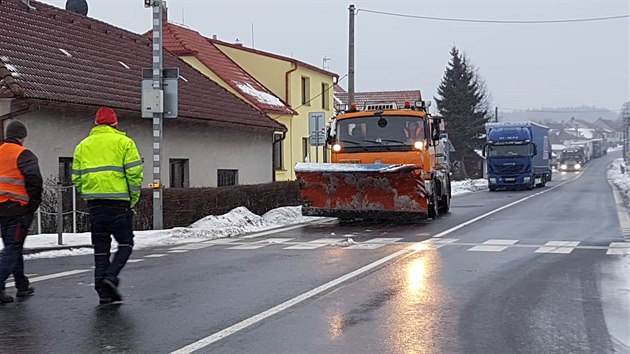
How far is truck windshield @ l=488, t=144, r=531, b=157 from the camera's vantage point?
41.8 meters

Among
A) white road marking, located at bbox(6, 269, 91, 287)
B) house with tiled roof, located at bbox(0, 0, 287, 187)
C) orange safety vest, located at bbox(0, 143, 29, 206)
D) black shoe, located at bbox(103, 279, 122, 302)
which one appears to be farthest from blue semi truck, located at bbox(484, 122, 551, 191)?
orange safety vest, located at bbox(0, 143, 29, 206)

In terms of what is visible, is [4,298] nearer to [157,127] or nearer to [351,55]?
[157,127]

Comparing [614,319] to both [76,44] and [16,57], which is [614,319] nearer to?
[16,57]

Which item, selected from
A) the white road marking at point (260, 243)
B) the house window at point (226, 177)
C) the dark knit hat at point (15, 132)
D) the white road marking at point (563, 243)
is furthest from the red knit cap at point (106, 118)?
the house window at point (226, 177)

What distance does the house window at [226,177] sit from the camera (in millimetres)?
25188

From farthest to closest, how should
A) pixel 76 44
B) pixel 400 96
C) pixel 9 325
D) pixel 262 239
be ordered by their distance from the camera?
pixel 400 96 < pixel 76 44 < pixel 262 239 < pixel 9 325

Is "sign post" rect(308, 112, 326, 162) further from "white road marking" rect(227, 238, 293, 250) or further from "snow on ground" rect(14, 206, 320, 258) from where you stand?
"white road marking" rect(227, 238, 293, 250)

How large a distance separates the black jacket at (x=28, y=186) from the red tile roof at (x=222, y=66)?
23238mm

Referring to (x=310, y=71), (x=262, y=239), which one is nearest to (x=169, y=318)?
(x=262, y=239)

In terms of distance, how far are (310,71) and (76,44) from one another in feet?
60.0

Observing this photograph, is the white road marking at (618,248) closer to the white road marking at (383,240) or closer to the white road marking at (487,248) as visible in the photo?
the white road marking at (487,248)

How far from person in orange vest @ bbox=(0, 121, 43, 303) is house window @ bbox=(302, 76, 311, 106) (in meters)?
30.5

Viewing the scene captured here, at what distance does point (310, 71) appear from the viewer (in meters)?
39.0

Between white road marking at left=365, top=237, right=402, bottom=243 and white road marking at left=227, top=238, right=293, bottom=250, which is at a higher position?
white road marking at left=365, top=237, right=402, bottom=243
